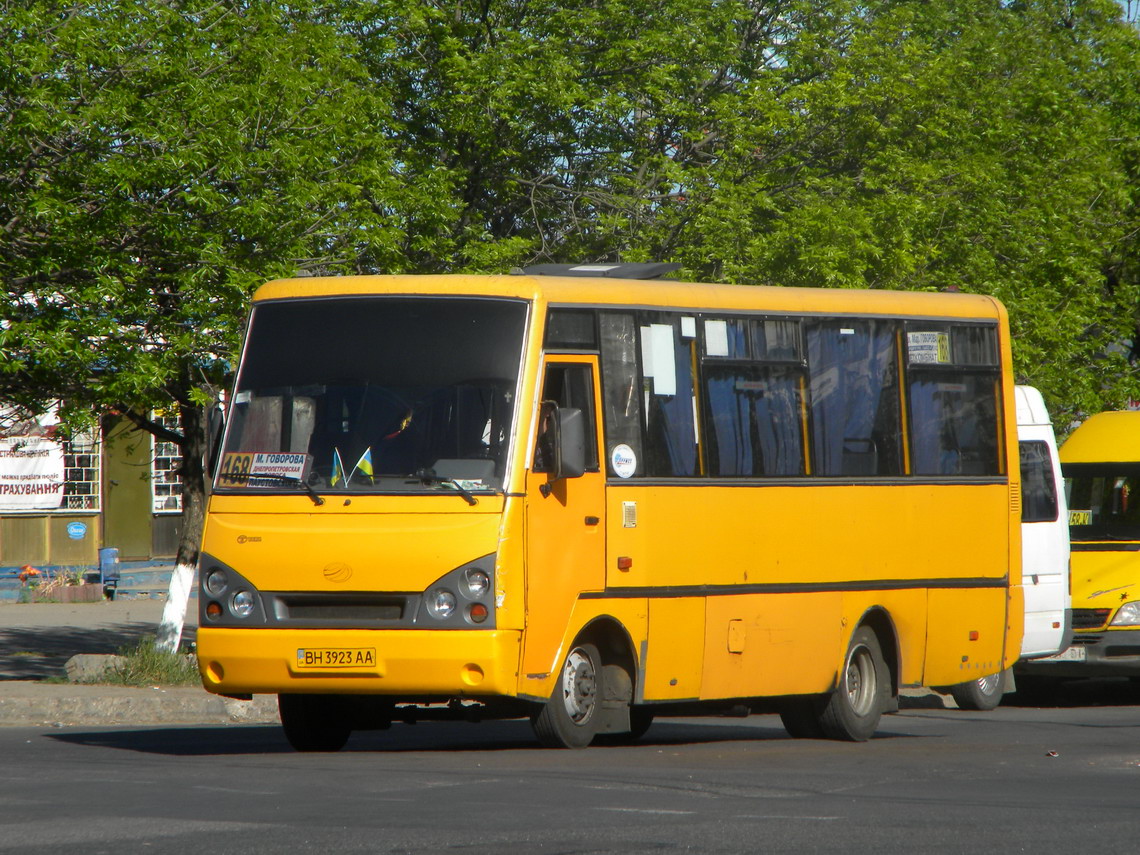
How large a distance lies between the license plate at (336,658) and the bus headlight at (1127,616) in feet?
29.8

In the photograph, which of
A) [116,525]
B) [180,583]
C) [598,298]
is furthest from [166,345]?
[116,525]

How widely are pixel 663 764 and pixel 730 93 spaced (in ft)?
45.0

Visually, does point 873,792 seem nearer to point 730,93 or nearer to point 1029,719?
point 1029,719

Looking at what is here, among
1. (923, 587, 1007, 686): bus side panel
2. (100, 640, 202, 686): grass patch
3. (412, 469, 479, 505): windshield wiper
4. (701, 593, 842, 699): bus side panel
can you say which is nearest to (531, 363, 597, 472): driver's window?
(412, 469, 479, 505): windshield wiper

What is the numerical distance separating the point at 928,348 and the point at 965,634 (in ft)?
6.75

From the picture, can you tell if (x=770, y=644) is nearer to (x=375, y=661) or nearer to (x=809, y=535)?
(x=809, y=535)

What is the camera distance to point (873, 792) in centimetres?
952

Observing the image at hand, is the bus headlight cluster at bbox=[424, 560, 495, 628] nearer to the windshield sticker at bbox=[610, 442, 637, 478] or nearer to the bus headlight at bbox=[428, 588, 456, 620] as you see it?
the bus headlight at bbox=[428, 588, 456, 620]

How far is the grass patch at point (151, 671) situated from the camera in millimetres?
15742

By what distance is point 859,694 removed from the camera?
42.9ft

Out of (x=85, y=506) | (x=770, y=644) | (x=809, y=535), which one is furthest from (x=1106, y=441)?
(x=85, y=506)

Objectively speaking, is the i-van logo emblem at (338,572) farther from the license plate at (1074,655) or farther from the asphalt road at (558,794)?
the license plate at (1074,655)

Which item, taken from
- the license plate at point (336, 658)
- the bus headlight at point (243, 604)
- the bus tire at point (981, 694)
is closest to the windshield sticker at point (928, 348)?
the bus tire at point (981, 694)

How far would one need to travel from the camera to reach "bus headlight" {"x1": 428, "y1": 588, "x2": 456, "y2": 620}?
10445 millimetres
